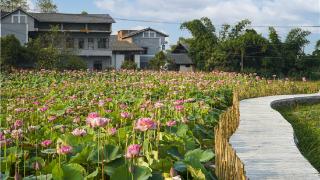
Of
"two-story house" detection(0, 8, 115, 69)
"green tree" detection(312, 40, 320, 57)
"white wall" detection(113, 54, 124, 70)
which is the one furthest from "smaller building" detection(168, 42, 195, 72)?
"green tree" detection(312, 40, 320, 57)

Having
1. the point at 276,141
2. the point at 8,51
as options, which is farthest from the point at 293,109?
the point at 8,51

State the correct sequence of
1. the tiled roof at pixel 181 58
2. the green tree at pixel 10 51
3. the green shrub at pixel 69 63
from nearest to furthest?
the green tree at pixel 10 51 → the green shrub at pixel 69 63 → the tiled roof at pixel 181 58

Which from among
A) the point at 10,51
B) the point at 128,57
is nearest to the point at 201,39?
the point at 128,57

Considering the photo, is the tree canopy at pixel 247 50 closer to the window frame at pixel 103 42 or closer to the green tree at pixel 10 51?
the window frame at pixel 103 42

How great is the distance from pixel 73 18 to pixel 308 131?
33136 mm

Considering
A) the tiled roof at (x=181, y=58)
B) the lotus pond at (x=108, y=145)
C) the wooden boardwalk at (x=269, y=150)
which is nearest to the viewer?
the lotus pond at (x=108, y=145)

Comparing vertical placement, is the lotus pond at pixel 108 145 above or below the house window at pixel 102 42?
below

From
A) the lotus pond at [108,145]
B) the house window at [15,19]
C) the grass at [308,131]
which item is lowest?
the grass at [308,131]

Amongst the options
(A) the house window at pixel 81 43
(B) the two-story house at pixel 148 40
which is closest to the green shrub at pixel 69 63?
(A) the house window at pixel 81 43

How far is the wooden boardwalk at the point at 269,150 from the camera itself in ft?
14.8

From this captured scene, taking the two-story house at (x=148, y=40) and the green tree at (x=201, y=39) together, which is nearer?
the green tree at (x=201, y=39)

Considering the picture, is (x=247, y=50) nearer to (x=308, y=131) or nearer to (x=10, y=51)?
(x=10, y=51)

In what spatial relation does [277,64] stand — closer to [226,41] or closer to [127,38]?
[226,41]

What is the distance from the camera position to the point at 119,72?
67.9 feet
